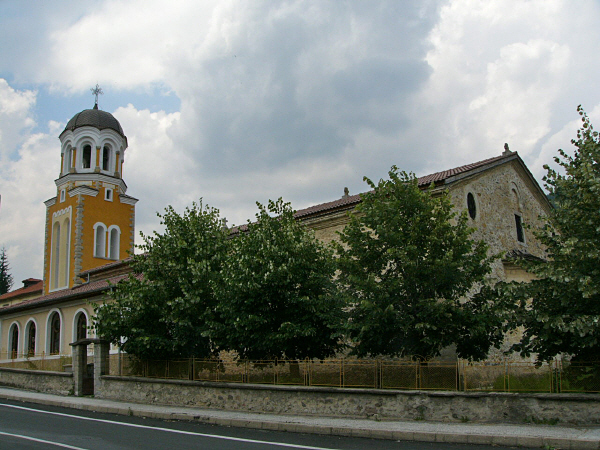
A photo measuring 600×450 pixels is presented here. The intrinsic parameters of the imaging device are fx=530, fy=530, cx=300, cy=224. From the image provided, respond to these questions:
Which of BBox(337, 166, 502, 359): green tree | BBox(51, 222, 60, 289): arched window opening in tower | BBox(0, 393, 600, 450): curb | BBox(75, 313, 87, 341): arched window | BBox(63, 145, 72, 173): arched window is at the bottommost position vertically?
BBox(0, 393, 600, 450): curb

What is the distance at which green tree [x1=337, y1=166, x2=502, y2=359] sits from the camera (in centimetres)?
1438

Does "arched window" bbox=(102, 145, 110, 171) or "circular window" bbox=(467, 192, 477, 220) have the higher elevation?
"arched window" bbox=(102, 145, 110, 171)

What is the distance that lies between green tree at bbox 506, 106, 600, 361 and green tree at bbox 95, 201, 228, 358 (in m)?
9.91

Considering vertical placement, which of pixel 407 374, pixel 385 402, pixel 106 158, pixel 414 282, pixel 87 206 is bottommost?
pixel 385 402

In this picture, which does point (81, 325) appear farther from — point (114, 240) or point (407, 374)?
point (407, 374)

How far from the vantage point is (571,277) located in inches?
484

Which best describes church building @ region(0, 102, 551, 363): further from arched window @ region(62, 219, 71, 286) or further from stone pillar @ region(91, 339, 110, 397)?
stone pillar @ region(91, 339, 110, 397)

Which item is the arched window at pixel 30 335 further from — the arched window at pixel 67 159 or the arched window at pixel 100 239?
the arched window at pixel 67 159

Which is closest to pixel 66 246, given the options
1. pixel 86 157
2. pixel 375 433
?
pixel 86 157

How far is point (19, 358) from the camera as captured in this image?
103 feet

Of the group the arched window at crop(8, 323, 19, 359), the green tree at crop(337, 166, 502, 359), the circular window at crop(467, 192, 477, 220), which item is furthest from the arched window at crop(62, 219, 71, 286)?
the circular window at crop(467, 192, 477, 220)

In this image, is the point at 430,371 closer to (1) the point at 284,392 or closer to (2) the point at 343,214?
(1) the point at 284,392

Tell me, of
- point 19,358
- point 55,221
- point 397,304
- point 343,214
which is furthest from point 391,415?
point 55,221

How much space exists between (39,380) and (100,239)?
19005 millimetres
